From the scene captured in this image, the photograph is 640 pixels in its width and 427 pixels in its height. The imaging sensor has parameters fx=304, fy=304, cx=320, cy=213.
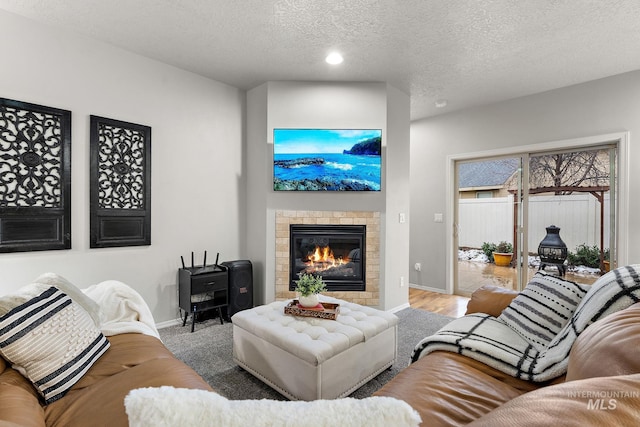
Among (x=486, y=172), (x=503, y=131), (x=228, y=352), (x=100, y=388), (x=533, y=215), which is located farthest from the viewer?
(x=486, y=172)

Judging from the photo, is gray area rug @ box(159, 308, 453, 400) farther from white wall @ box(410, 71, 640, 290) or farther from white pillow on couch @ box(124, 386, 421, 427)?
white pillow on couch @ box(124, 386, 421, 427)

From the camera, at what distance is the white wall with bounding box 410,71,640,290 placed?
324cm

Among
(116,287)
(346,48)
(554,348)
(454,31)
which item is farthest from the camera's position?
(346,48)

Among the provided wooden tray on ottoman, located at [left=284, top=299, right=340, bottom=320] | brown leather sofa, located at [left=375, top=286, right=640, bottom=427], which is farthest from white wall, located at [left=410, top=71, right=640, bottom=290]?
brown leather sofa, located at [left=375, top=286, right=640, bottom=427]

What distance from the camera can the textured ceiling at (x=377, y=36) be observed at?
227 centimetres

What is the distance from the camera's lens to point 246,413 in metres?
0.51

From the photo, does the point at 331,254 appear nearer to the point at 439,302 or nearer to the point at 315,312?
the point at 315,312

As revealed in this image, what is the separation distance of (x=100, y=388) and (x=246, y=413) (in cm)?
109

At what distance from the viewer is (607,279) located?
4.87ft

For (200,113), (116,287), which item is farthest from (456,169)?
(116,287)

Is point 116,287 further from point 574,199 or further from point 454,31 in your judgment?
point 574,199

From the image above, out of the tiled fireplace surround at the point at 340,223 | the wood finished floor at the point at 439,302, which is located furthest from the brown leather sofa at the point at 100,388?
the wood finished floor at the point at 439,302

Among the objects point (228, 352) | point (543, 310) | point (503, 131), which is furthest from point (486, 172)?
point (228, 352)

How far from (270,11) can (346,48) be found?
0.81 meters
